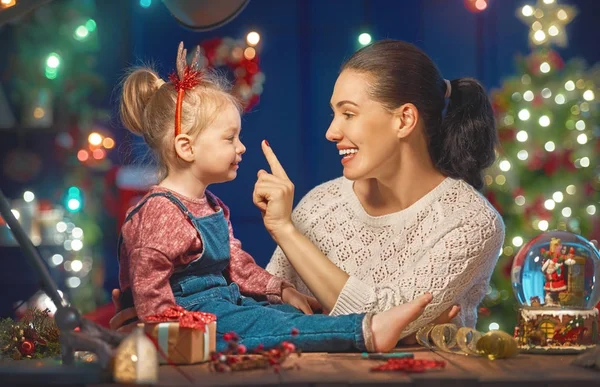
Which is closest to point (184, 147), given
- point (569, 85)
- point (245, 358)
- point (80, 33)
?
point (245, 358)

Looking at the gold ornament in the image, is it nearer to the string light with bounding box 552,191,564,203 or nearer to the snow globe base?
the string light with bounding box 552,191,564,203

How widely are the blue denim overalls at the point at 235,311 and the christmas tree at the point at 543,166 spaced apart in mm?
1998

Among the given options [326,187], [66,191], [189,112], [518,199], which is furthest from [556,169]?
[66,191]

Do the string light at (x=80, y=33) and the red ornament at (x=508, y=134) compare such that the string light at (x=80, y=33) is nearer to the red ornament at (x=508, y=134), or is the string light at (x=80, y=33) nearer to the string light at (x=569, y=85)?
the red ornament at (x=508, y=134)

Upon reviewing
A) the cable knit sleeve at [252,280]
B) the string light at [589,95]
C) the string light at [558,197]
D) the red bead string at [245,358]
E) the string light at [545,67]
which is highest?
the string light at [545,67]

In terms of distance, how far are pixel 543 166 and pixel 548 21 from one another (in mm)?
754

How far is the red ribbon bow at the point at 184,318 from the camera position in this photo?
2.25 metres

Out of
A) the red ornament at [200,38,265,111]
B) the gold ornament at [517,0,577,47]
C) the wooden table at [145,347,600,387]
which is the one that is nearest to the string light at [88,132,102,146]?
the red ornament at [200,38,265,111]

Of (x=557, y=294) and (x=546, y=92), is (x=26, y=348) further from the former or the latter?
(x=546, y=92)

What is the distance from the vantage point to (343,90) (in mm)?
2900

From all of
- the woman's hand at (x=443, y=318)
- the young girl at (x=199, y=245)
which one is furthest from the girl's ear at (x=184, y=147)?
the woman's hand at (x=443, y=318)

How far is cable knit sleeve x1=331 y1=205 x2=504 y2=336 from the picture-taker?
2668 mm

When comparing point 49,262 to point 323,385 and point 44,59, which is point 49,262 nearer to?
point 44,59

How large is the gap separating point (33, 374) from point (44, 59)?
374 centimetres
